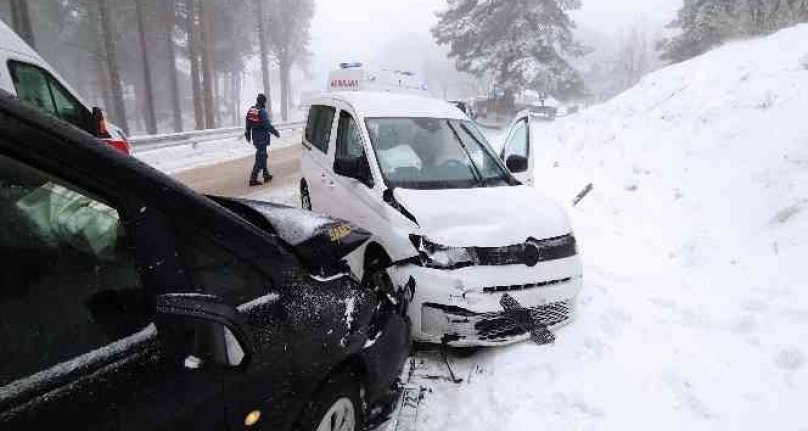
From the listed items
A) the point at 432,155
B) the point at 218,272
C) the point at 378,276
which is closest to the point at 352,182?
the point at 432,155

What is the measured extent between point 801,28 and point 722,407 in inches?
529

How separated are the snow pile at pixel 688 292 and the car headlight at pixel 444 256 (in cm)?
90

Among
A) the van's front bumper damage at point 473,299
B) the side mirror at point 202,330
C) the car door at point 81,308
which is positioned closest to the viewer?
the car door at point 81,308

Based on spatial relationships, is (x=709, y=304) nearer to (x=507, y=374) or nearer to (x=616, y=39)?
(x=507, y=374)

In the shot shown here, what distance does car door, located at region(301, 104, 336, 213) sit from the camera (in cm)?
607

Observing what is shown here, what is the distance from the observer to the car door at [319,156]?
6.07 metres

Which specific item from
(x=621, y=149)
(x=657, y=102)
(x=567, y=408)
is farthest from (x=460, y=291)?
(x=657, y=102)

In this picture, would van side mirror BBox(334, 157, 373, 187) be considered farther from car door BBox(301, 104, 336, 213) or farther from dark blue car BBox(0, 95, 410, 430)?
dark blue car BBox(0, 95, 410, 430)

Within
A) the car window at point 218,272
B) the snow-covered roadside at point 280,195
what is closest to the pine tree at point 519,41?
the snow-covered roadside at point 280,195

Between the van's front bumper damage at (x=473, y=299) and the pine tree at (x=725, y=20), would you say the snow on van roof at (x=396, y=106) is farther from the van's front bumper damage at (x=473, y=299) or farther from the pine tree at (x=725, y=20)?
the pine tree at (x=725, y=20)

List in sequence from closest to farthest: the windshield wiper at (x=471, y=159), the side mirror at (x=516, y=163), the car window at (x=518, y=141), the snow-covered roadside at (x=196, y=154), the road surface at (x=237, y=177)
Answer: the windshield wiper at (x=471, y=159) → the side mirror at (x=516, y=163) → the car window at (x=518, y=141) → the road surface at (x=237, y=177) → the snow-covered roadside at (x=196, y=154)

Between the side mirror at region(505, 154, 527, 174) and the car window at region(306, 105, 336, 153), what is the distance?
7.38 ft

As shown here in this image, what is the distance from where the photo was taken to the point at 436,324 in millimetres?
3941

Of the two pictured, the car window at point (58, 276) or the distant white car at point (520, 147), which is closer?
the car window at point (58, 276)
